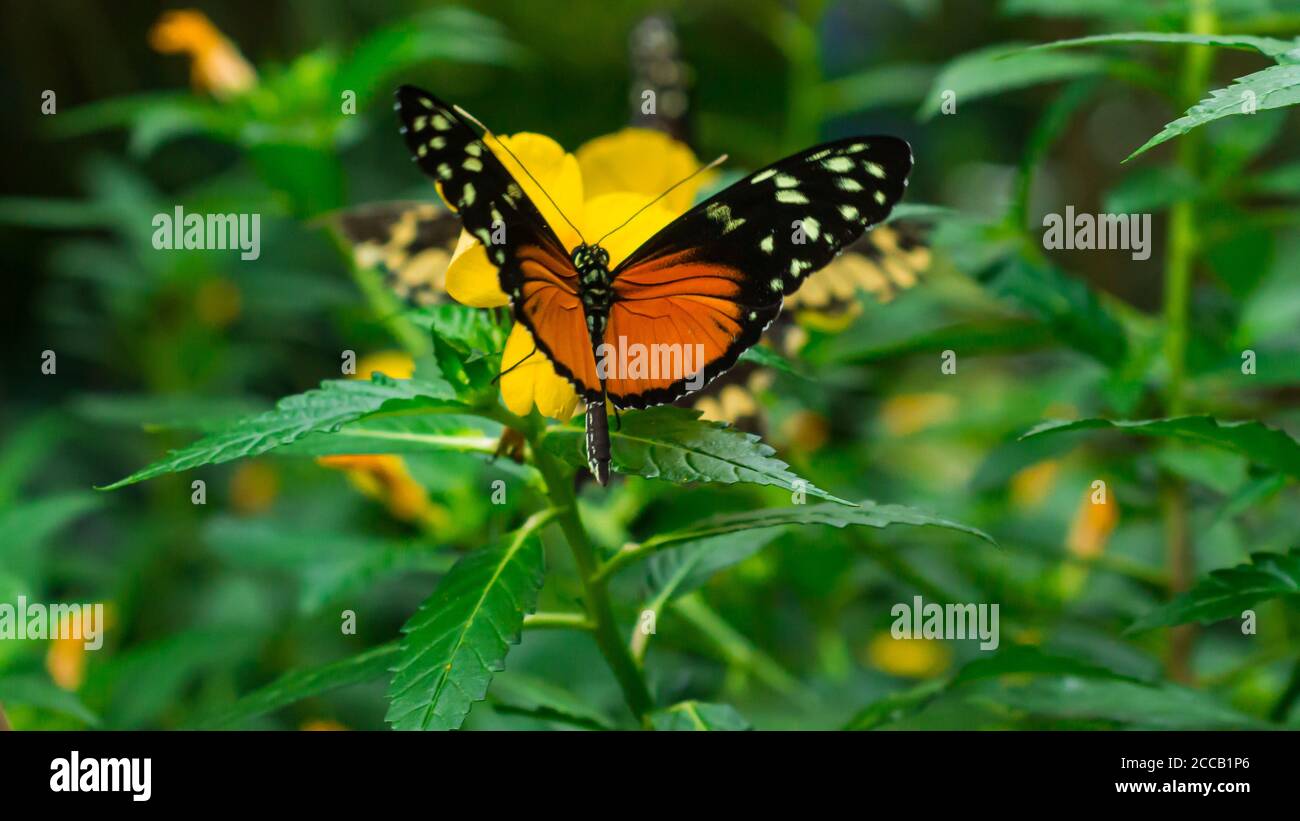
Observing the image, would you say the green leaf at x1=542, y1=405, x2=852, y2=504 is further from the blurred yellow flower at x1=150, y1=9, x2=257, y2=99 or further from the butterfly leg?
the blurred yellow flower at x1=150, y1=9, x2=257, y2=99

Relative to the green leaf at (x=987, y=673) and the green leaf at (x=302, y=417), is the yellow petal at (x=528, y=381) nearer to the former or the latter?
the green leaf at (x=302, y=417)

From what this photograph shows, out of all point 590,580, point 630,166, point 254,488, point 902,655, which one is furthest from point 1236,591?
point 254,488

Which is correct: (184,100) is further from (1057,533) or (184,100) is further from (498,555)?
(1057,533)

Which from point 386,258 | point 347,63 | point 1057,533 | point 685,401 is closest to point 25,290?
point 347,63

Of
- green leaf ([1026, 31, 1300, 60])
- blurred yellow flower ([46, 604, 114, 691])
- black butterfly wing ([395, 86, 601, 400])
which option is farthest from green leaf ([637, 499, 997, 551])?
blurred yellow flower ([46, 604, 114, 691])

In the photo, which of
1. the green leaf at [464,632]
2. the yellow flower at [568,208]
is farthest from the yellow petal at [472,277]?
the green leaf at [464,632]

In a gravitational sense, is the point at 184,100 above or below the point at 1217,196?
above
